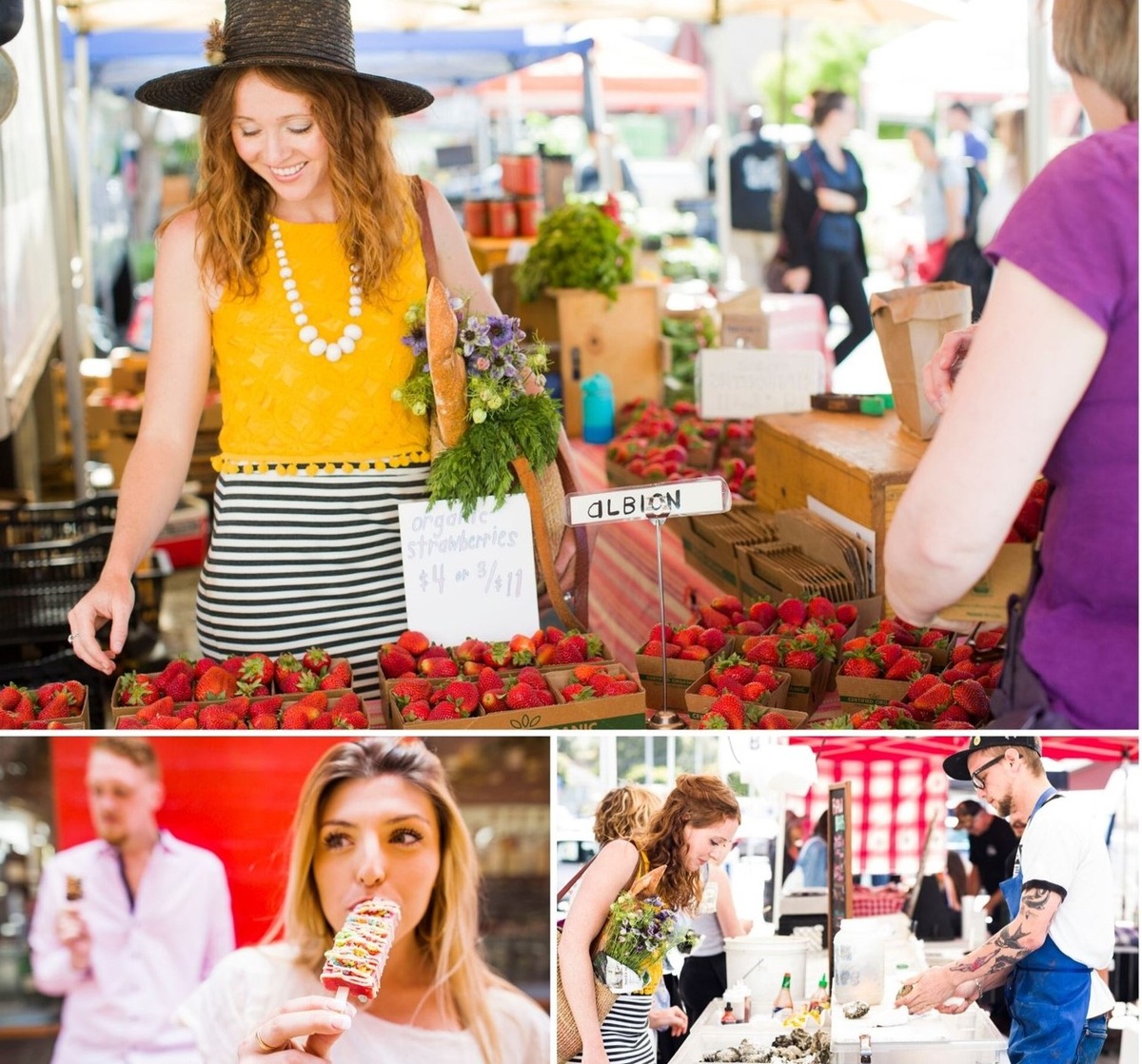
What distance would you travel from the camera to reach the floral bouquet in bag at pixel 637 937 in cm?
171

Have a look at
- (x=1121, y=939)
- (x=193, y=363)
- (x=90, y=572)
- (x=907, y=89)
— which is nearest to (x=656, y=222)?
(x=90, y=572)

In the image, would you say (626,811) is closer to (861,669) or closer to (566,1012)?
(566,1012)

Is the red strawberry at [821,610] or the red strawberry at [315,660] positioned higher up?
the red strawberry at [315,660]

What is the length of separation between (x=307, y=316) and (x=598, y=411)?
266cm

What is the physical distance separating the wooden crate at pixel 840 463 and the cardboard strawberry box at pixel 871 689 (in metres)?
0.50

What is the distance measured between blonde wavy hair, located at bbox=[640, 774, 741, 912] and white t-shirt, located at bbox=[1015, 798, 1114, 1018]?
1.12 feet

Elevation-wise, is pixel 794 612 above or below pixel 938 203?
below

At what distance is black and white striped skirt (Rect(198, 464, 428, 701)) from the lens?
2.54 m

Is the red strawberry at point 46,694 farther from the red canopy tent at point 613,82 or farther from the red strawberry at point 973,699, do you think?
the red canopy tent at point 613,82

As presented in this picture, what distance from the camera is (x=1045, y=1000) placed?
167 cm

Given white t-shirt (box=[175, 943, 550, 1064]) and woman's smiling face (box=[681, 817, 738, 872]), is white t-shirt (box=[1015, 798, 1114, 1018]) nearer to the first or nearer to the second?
woman's smiling face (box=[681, 817, 738, 872])

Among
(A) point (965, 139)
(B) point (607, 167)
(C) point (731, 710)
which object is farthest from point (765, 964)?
(A) point (965, 139)

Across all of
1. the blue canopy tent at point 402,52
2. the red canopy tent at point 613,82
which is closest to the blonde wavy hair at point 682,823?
the blue canopy tent at point 402,52

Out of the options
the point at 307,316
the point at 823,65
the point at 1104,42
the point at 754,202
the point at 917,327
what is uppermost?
the point at 823,65
